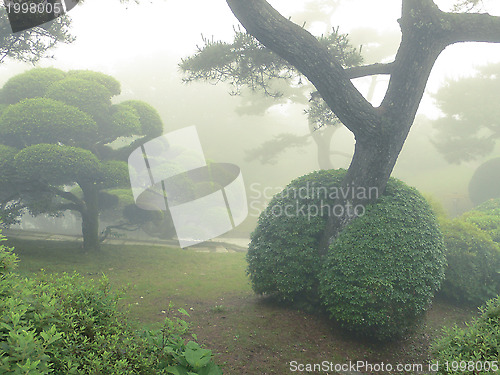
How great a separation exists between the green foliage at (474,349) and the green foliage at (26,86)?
397 inches

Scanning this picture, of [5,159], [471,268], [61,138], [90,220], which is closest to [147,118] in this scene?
[61,138]

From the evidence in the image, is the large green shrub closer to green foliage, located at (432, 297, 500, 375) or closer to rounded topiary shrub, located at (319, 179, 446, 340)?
green foliage, located at (432, 297, 500, 375)

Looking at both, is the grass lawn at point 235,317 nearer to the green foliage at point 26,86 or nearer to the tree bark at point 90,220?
the tree bark at point 90,220

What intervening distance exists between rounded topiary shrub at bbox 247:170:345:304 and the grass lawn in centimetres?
39

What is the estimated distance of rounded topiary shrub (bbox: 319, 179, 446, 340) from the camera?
13.1 ft

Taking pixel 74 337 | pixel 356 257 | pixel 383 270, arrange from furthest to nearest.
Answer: pixel 356 257 → pixel 383 270 → pixel 74 337

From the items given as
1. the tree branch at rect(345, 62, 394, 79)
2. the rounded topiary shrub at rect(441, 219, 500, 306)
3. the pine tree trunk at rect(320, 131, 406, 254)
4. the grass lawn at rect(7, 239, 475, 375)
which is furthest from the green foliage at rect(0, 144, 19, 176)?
the rounded topiary shrub at rect(441, 219, 500, 306)

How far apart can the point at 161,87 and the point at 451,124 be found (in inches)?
1132

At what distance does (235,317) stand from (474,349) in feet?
10.00

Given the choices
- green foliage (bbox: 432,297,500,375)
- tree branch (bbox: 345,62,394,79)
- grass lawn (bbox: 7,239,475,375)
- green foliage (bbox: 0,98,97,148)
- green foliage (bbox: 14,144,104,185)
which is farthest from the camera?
green foliage (bbox: 0,98,97,148)

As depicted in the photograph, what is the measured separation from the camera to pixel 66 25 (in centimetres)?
712

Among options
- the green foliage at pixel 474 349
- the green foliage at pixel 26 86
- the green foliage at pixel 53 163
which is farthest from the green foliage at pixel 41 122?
the green foliage at pixel 474 349

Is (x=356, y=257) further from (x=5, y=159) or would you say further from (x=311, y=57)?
(x=5, y=159)

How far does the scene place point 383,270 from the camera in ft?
13.3
